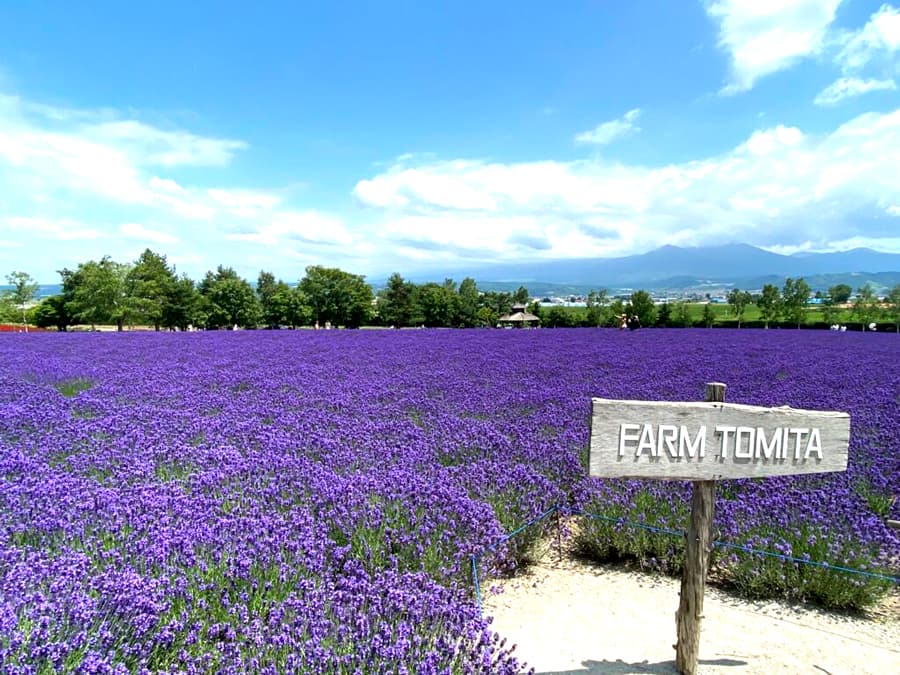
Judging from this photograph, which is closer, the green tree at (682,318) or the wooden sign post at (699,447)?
the wooden sign post at (699,447)

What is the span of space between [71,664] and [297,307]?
39.5 metres

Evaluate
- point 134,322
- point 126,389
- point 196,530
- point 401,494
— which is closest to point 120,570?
point 196,530

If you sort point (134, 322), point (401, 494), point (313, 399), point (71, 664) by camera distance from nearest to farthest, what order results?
point (71, 664)
point (401, 494)
point (313, 399)
point (134, 322)

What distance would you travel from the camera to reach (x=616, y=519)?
337 cm

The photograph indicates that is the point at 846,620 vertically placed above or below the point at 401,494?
below

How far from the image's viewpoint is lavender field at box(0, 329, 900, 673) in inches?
72.3

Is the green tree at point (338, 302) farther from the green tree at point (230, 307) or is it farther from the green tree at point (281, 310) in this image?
the green tree at point (230, 307)

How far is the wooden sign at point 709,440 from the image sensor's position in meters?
2.18

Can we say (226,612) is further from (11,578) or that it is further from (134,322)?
(134,322)

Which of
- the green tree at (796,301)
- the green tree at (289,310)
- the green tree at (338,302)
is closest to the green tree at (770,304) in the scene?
the green tree at (796,301)

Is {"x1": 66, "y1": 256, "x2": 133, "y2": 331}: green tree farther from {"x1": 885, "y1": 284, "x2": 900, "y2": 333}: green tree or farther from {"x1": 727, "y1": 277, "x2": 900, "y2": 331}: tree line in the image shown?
{"x1": 885, "y1": 284, "x2": 900, "y2": 333}: green tree

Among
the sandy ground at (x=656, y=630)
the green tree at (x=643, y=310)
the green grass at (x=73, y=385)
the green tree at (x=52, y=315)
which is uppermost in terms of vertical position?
the green tree at (x=643, y=310)

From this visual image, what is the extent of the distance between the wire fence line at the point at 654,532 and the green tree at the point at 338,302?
38691 mm

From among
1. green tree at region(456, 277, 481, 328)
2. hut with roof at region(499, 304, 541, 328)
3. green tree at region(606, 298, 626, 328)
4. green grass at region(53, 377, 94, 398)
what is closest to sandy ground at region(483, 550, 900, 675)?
green grass at region(53, 377, 94, 398)
